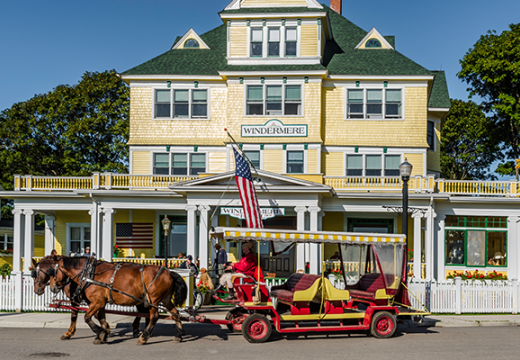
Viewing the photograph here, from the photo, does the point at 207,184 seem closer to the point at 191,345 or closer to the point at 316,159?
the point at 316,159

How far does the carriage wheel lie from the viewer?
13.1 m

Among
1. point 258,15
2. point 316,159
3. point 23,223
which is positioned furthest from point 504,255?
point 23,223

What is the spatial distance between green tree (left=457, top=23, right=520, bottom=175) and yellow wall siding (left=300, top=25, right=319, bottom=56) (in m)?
11.0

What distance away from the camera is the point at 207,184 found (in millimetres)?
25781

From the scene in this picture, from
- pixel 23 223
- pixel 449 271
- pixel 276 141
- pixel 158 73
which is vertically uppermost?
pixel 158 73

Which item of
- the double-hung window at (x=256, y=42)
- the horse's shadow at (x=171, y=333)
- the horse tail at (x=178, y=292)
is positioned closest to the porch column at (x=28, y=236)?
the double-hung window at (x=256, y=42)

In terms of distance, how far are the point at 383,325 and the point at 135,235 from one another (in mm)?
18825

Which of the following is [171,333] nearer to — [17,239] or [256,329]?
[256,329]

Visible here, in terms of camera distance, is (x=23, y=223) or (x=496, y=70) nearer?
(x=23, y=223)

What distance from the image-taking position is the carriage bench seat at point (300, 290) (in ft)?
44.3

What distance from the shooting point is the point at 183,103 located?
29578mm

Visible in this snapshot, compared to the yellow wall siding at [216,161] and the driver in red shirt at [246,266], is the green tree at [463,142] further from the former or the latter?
the driver in red shirt at [246,266]

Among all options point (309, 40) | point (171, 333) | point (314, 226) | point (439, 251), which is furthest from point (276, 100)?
point (171, 333)

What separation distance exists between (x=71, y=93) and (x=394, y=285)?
118 ft
